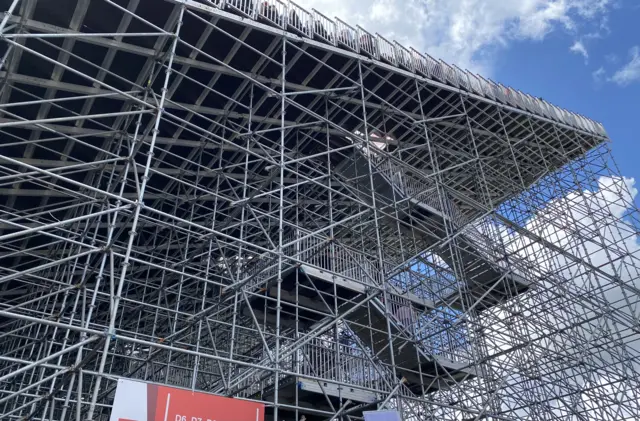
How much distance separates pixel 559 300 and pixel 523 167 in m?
5.66

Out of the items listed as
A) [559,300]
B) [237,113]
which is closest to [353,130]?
[237,113]

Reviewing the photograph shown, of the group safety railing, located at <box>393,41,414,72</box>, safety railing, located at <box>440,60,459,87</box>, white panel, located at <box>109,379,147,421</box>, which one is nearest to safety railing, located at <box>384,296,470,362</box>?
safety railing, located at <box>393,41,414,72</box>

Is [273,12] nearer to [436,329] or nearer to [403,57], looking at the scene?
[403,57]

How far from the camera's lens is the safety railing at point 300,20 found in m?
12.2

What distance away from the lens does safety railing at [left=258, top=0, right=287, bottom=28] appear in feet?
38.2

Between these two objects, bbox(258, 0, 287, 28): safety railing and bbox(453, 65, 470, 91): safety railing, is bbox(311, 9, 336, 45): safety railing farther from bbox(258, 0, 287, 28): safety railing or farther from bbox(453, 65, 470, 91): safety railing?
bbox(453, 65, 470, 91): safety railing

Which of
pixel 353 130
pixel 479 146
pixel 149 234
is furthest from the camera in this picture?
pixel 479 146

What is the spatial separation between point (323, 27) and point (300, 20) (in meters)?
0.76

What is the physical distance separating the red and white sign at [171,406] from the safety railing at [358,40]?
764cm

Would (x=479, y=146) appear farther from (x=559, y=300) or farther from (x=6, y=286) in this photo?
(x=6, y=286)

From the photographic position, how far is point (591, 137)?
21.4 m

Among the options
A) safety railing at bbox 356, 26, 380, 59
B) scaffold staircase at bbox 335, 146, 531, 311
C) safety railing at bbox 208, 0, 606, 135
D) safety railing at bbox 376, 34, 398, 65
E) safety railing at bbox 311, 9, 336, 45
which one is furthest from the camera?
scaffold staircase at bbox 335, 146, 531, 311

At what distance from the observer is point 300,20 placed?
12352mm

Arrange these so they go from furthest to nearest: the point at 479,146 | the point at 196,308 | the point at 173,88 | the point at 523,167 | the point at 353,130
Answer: the point at 523,167 < the point at 479,146 < the point at 196,308 < the point at 353,130 < the point at 173,88
